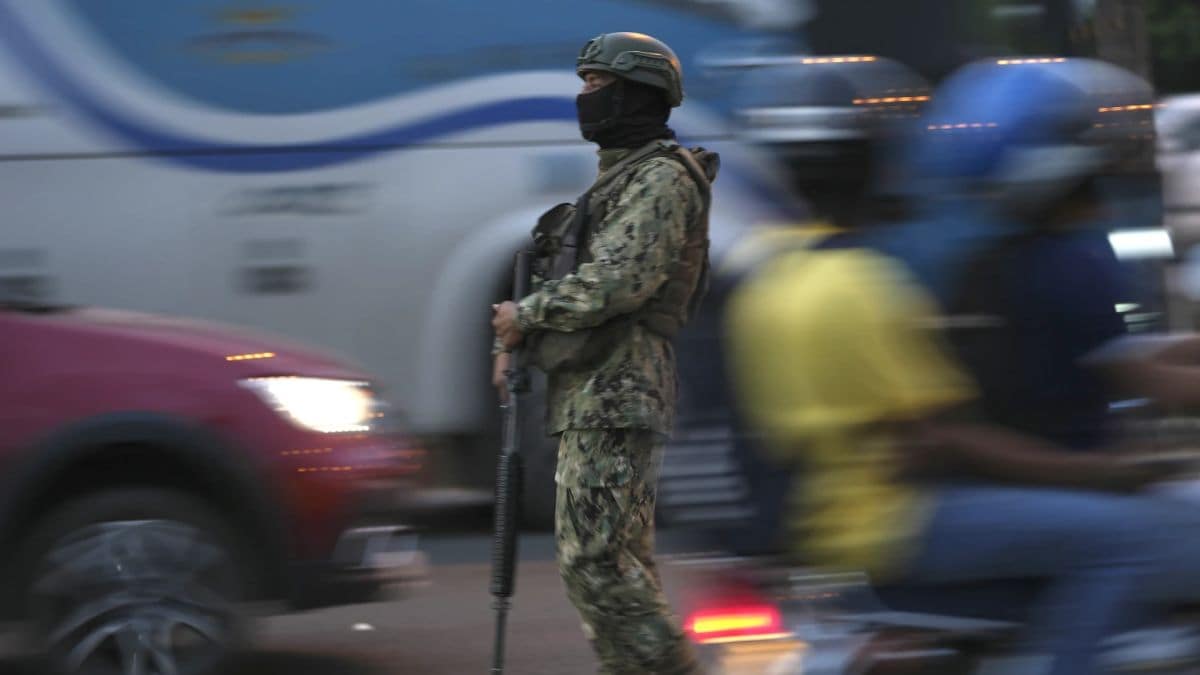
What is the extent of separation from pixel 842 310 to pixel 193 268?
615cm

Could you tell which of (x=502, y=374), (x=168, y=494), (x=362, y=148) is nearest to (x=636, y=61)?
(x=502, y=374)

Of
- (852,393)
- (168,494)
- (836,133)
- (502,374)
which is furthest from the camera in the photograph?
(168,494)

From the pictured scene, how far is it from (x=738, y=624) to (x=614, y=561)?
87 cm

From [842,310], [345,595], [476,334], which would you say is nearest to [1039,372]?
[842,310]

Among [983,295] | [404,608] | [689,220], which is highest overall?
[689,220]

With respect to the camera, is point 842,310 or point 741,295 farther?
point 741,295

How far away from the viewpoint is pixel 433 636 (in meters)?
6.43

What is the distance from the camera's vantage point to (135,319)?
5.57m

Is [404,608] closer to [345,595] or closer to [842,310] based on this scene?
[345,595]

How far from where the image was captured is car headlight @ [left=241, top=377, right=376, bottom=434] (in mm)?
5277

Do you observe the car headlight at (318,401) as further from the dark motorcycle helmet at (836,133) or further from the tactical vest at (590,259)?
the dark motorcycle helmet at (836,133)

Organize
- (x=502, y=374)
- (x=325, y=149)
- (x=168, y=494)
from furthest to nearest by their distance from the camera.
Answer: (x=325, y=149)
(x=168, y=494)
(x=502, y=374)

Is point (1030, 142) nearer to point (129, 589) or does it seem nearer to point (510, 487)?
point (510, 487)

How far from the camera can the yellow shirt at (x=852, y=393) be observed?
294cm
